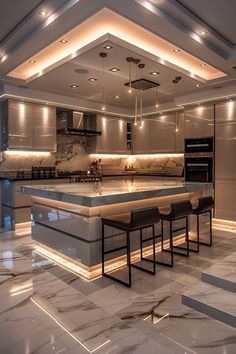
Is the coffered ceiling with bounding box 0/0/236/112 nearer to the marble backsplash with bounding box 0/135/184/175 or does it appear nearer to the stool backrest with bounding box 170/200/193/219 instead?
the marble backsplash with bounding box 0/135/184/175

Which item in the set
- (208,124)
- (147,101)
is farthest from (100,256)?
(147,101)

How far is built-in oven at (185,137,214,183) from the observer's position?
6.12 m

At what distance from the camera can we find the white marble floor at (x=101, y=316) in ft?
6.68

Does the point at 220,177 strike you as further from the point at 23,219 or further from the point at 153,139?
the point at 23,219

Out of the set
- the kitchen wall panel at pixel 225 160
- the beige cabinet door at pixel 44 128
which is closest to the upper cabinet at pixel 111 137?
the beige cabinet door at pixel 44 128

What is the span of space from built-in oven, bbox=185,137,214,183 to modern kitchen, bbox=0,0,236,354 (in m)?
0.03

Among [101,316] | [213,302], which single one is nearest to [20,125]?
A: [101,316]

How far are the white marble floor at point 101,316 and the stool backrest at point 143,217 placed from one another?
2.20ft

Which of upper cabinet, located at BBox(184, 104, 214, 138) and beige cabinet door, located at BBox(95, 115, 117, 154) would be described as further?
beige cabinet door, located at BBox(95, 115, 117, 154)

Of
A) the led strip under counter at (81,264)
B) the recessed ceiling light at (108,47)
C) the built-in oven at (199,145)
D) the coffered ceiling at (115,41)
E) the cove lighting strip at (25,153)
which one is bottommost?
the led strip under counter at (81,264)

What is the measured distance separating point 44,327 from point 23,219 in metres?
3.59

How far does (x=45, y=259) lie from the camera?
3830 mm

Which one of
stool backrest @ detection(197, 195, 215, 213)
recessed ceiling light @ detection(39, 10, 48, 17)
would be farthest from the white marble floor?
recessed ceiling light @ detection(39, 10, 48, 17)

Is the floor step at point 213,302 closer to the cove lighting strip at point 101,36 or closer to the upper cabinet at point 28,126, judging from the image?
the cove lighting strip at point 101,36
